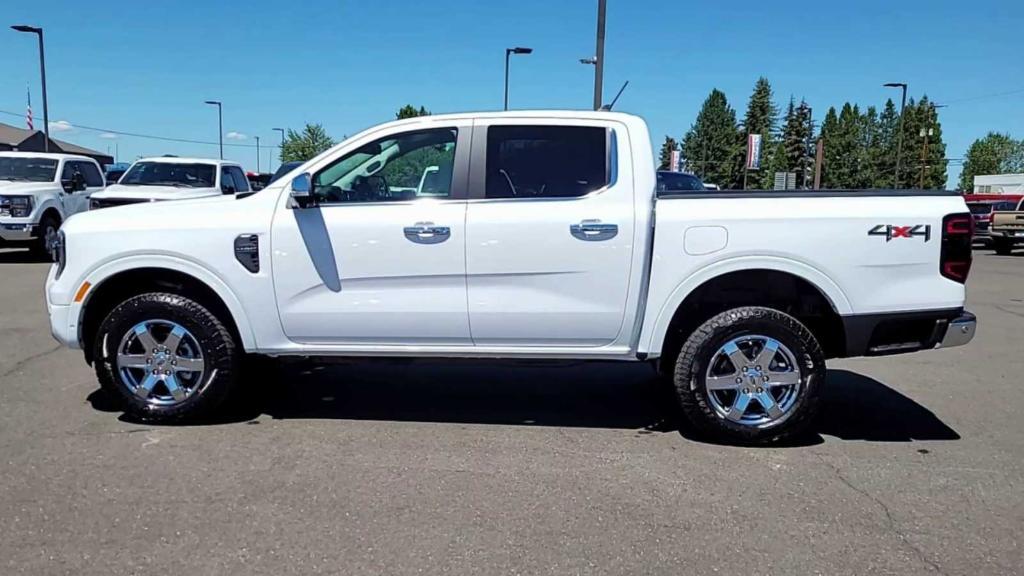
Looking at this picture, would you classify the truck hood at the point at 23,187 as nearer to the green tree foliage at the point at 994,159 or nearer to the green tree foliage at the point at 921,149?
the green tree foliage at the point at 921,149

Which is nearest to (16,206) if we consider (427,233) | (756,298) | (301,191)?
(301,191)

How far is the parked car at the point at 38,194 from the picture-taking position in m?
13.5

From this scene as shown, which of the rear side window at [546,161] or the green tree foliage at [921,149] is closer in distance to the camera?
the rear side window at [546,161]

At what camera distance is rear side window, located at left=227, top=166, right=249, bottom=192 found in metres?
15.1

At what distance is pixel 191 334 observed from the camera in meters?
4.76

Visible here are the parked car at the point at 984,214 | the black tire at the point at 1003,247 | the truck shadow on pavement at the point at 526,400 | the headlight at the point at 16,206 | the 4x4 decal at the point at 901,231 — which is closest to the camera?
the 4x4 decal at the point at 901,231

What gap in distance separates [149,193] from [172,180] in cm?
114

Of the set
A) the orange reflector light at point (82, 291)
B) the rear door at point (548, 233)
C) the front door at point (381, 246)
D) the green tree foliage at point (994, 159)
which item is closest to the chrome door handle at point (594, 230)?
the rear door at point (548, 233)

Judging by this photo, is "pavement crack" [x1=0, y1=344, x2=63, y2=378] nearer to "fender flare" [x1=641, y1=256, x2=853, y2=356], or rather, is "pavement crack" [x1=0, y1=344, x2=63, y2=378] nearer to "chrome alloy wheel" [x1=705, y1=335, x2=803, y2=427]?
"fender flare" [x1=641, y1=256, x2=853, y2=356]

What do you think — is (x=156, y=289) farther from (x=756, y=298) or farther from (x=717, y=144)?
(x=717, y=144)

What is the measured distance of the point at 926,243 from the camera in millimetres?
4441

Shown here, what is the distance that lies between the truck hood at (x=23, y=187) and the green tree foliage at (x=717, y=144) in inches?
3697

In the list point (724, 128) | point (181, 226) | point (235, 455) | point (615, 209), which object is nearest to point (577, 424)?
point (615, 209)

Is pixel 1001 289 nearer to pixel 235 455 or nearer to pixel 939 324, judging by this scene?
pixel 939 324
